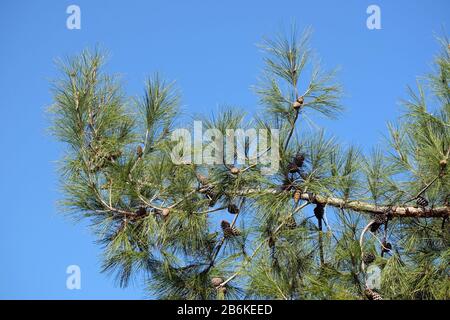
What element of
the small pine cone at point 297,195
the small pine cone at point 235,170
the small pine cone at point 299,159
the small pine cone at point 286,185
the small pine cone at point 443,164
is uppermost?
the small pine cone at point 299,159

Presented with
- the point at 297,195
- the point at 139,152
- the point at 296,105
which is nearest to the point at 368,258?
the point at 297,195

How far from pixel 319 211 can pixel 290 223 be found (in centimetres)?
14

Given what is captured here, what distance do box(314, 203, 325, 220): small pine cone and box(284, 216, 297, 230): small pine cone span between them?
103 millimetres

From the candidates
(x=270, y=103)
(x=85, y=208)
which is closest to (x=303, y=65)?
(x=270, y=103)

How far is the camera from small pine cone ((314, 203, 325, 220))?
3793mm

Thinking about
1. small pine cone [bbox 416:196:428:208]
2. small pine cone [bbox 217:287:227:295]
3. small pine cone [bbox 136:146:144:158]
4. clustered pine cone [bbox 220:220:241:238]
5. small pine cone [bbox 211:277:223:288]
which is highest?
small pine cone [bbox 136:146:144:158]

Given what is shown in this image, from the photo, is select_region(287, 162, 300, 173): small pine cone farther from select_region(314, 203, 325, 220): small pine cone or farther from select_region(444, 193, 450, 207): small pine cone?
select_region(444, 193, 450, 207): small pine cone

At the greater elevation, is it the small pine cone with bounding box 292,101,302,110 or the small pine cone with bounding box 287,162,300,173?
the small pine cone with bounding box 292,101,302,110

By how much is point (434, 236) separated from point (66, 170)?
1.71 meters

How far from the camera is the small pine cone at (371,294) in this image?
3348 millimetres

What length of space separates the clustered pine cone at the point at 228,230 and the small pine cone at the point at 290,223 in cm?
23

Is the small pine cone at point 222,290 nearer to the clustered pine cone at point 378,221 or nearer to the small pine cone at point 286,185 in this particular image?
the small pine cone at point 286,185

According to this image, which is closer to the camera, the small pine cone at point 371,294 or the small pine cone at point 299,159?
the small pine cone at point 371,294

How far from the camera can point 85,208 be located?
391cm
